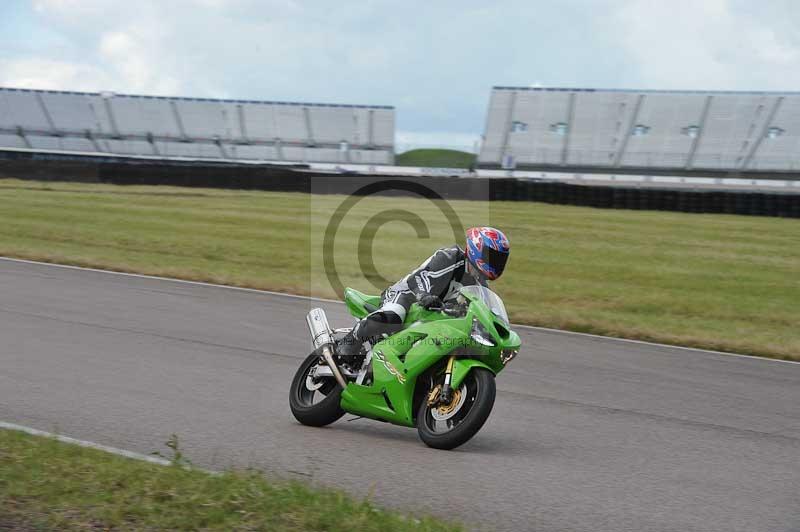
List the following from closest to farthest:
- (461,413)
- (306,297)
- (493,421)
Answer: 1. (461,413)
2. (493,421)
3. (306,297)

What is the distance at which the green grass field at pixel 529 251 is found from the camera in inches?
533

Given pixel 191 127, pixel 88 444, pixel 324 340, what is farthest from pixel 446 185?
pixel 191 127

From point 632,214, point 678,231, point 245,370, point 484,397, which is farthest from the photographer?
point 632,214

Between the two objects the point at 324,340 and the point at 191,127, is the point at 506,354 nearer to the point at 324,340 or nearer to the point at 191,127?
the point at 324,340

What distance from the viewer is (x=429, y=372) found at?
619cm

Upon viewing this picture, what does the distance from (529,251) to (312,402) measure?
13.5 m

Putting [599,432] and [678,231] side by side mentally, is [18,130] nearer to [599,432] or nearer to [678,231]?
[678,231]

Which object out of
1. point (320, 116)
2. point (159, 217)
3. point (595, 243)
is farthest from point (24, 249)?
point (320, 116)

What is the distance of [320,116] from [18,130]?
62.6 ft

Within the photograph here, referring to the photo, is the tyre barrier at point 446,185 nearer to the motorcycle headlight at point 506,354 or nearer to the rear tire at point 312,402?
the rear tire at point 312,402

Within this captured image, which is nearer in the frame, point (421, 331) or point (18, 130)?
point (421, 331)

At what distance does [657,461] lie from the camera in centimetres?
621

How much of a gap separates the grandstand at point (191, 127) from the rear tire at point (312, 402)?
48.5 meters

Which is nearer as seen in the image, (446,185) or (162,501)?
(162,501)
